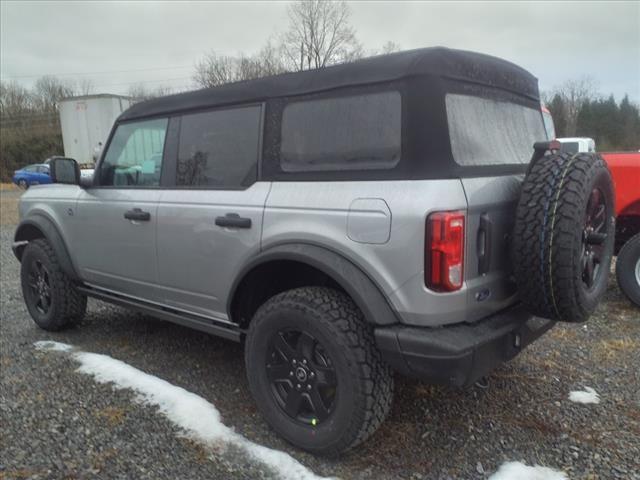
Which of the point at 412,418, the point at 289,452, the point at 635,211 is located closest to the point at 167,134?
the point at 289,452

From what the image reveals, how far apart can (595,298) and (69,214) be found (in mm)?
3740

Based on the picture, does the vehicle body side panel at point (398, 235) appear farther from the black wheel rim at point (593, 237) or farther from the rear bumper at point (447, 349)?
the black wheel rim at point (593, 237)

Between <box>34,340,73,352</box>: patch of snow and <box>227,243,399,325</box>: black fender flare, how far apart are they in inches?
98.5

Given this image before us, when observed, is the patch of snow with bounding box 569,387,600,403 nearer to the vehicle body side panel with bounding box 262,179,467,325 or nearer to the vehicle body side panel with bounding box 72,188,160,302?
the vehicle body side panel with bounding box 262,179,467,325

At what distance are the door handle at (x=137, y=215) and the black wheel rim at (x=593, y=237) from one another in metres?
2.57

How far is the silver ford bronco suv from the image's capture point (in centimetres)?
224

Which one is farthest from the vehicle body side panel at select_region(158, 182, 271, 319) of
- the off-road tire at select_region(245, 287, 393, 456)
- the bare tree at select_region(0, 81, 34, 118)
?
the bare tree at select_region(0, 81, 34, 118)

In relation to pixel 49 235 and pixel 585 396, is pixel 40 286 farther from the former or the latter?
pixel 585 396

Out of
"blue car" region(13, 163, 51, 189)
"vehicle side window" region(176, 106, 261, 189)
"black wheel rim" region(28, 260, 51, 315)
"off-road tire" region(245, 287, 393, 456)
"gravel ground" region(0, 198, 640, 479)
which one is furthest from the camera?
"blue car" region(13, 163, 51, 189)

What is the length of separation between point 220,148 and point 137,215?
2.58 ft

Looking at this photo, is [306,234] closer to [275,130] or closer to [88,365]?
[275,130]

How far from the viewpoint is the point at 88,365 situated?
12.2 ft

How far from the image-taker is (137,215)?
344cm

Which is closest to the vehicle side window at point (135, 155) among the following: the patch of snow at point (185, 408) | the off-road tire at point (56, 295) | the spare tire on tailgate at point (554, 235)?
the off-road tire at point (56, 295)
